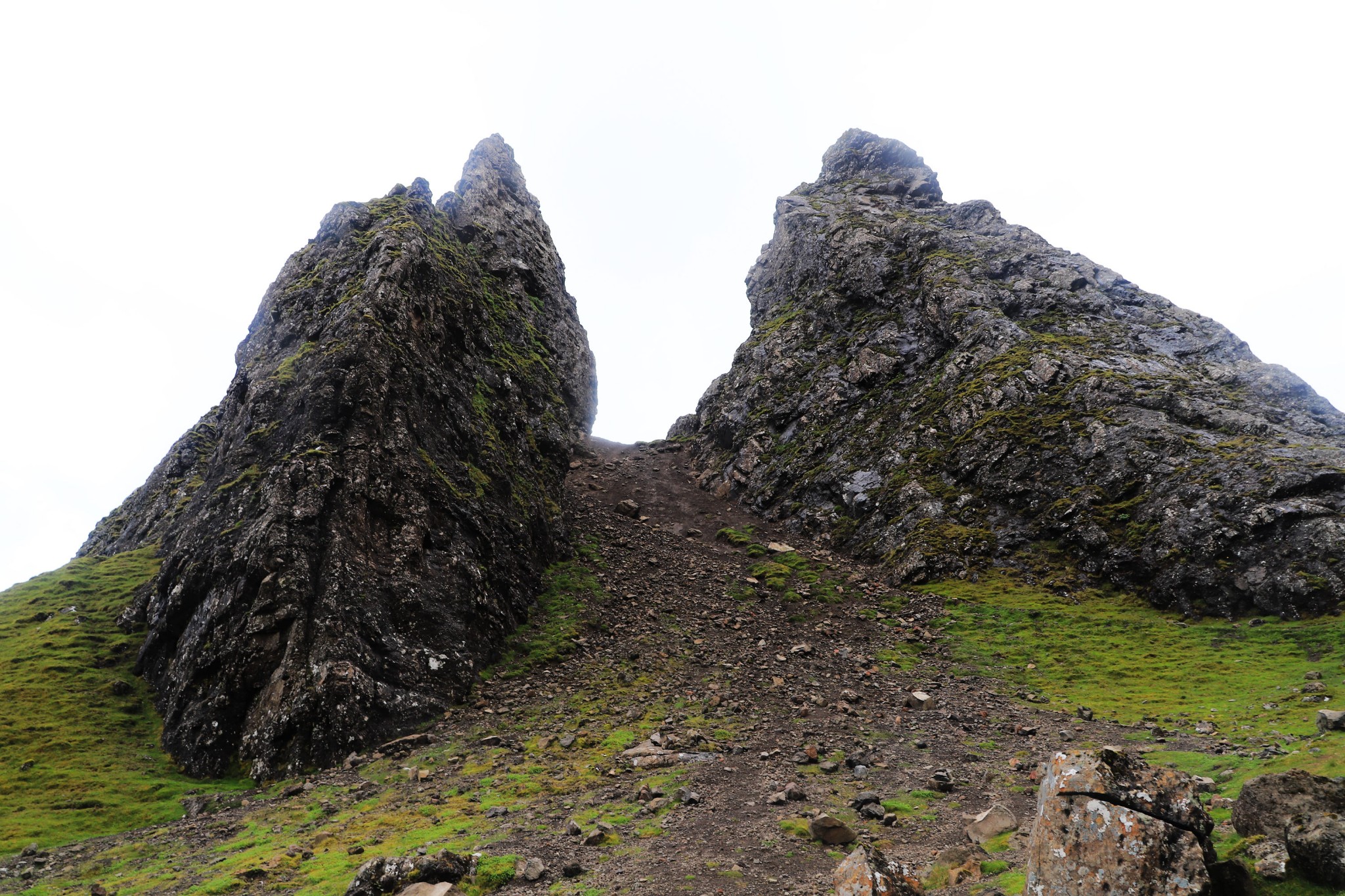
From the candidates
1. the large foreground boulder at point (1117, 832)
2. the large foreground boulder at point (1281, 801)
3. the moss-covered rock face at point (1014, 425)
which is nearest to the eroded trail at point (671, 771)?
the large foreground boulder at point (1117, 832)

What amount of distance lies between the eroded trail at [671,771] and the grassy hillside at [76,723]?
8.15ft

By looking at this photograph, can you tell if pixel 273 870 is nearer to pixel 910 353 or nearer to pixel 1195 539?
pixel 1195 539

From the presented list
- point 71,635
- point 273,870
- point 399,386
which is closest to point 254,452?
point 399,386

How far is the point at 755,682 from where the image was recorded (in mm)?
30625

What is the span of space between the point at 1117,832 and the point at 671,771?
15.1 m

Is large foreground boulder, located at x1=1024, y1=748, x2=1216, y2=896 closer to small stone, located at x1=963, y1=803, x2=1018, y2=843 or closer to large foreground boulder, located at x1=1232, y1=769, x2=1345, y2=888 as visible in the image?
large foreground boulder, located at x1=1232, y1=769, x2=1345, y2=888

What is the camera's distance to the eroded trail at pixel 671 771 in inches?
534

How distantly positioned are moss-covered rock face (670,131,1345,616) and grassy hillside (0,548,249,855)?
4447 cm

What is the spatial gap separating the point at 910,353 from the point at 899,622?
35166mm

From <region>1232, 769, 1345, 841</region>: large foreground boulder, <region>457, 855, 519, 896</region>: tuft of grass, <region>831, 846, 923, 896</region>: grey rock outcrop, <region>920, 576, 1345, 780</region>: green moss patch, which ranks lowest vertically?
<region>920, 576, 1345, 780</region>: green moss patch

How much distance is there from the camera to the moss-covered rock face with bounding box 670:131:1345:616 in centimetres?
3397

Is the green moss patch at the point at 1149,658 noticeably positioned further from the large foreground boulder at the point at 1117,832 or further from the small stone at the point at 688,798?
the small stone at the point at 688,798

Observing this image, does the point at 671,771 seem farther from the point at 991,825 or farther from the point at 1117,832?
the point at 1117,832

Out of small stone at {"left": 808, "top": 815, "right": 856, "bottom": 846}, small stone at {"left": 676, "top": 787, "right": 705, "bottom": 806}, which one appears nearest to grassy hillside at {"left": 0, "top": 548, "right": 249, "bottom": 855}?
small stone at {"left": 676, "top": 787, "right": 705, "bottom": 806}
